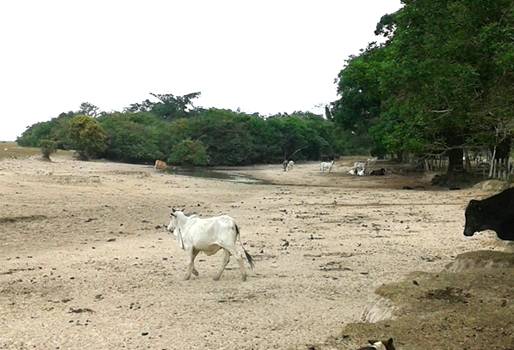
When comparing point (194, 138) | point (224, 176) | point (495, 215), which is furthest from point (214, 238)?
point (194, 138)

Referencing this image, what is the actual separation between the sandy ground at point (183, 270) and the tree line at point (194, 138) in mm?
41085

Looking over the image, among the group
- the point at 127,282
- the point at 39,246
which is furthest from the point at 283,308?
the point at 39,246

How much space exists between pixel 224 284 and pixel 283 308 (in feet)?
6.46

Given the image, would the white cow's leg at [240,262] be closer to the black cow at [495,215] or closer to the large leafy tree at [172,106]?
the black cow at [495,215]

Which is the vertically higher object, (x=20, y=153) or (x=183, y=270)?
(x=20, y=153)

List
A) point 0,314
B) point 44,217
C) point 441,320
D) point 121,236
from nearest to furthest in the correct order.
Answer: point 441,320, point 0,314, point 121,236, point 44,217

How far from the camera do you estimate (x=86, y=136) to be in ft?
226

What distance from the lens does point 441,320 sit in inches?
269

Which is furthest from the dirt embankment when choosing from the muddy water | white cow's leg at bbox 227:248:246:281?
the muddy water

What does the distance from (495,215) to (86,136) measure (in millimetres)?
63790

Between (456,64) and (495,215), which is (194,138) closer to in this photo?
(495,215)

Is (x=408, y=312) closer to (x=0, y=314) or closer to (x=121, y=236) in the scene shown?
(x=0, y=314)

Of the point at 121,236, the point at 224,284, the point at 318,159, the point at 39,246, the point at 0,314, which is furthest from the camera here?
the point at 318,159

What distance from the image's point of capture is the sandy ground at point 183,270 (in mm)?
8008
